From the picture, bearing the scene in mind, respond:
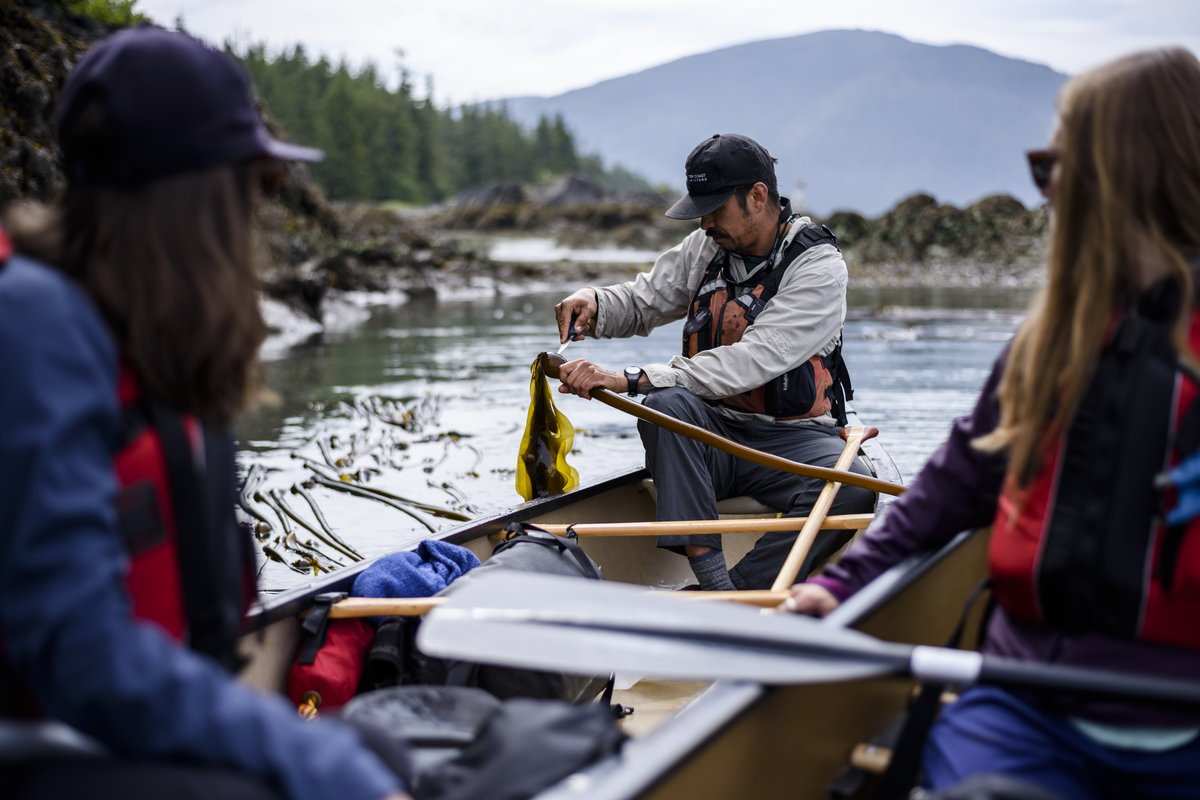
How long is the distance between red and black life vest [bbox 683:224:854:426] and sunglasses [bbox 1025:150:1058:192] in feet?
7.35

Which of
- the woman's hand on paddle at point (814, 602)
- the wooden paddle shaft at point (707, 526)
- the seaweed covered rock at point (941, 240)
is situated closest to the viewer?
the woman's hand on paddle at point (814, 602)

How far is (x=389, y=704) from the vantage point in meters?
1.81

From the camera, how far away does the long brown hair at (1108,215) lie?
4.74ft

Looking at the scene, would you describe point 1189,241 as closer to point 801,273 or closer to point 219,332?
point 219,332

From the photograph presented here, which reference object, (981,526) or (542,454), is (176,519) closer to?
(981,526)

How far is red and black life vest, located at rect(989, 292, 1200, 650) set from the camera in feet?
4.60

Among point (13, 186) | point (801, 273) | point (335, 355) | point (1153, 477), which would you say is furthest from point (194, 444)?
point (335, 355)

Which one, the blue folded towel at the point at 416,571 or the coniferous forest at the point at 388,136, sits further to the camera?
the coniferous forest at the point at 388,136

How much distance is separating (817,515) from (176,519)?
2.66 metres

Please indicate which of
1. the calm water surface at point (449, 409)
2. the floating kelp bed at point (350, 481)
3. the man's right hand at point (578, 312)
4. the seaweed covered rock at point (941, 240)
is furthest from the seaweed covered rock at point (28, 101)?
the seaweed covered rock at point (941, 240)

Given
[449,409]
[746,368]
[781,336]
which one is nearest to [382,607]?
[746,368]

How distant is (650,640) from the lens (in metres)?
1.54

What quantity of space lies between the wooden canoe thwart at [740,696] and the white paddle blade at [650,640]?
3.0 inches

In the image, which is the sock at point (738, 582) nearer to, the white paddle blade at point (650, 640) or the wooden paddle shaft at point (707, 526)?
the wooden paddle shaft at point (707, 526)
